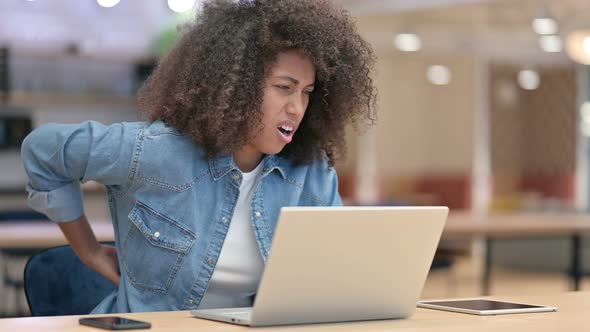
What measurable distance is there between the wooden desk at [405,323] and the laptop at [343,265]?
1.1 inches

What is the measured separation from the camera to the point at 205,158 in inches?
85.9

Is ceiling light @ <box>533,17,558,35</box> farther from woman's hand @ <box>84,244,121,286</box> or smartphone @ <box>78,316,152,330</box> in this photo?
smartphone @ <box>78,316,152,330</box>

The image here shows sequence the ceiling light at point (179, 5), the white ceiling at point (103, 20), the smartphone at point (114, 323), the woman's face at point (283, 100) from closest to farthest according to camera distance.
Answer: the smartphone at point (114, 323), the woman's face at point (283, 100), the ceiling light at point (179, 5), the white ceiling at point (103, 20)

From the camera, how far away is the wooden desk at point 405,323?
63.3 inches

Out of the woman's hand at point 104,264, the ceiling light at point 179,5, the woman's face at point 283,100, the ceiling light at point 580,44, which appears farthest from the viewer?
the ceiling light at point 580,44

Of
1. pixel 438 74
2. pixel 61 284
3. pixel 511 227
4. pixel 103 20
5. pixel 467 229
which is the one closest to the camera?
pixel 61 284

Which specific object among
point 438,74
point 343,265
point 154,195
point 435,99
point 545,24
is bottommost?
point 343,265

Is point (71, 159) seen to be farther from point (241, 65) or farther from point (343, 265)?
point (343, 265)

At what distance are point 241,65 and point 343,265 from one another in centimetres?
70

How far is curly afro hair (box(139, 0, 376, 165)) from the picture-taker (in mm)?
2182

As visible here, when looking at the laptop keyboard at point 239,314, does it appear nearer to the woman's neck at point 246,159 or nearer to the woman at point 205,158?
the woman at point 205,158

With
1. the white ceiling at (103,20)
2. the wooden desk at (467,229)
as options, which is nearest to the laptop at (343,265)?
the wooden desk at (467,229)

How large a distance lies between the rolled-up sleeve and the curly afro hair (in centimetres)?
15

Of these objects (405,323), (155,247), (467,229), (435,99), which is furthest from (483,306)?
(435,99)
